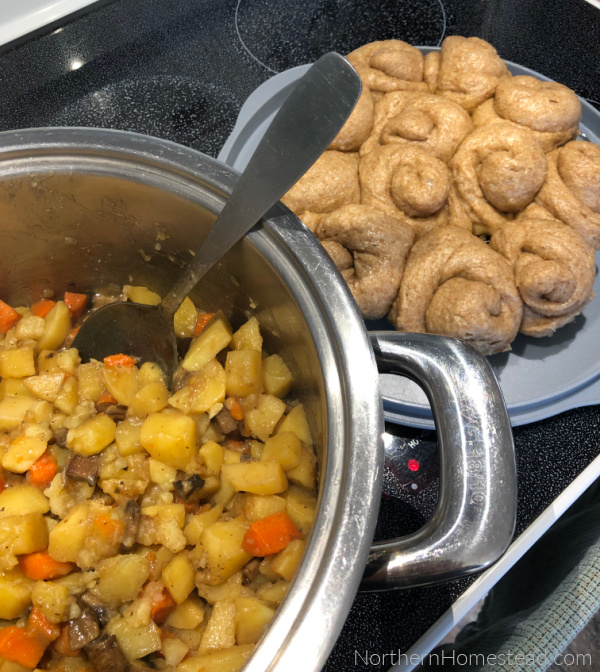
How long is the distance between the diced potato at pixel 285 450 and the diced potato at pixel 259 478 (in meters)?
0.02

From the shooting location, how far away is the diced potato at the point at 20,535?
1.03 metres

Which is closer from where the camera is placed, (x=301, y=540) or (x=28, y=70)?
(x=301, y=540)

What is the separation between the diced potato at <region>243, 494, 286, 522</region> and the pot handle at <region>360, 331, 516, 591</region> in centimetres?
27

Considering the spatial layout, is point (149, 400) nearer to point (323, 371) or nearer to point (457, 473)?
point (323, 371)

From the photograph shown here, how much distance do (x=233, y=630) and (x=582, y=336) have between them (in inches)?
52.5

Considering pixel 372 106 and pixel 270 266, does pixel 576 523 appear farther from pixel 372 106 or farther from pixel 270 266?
pixel 372 106

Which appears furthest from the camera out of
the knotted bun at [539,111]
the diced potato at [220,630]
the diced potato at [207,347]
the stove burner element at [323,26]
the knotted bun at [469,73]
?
the stove burner element at [323,26]

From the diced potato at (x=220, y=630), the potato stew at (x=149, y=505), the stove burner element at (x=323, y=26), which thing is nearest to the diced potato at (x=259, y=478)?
the potato stew at (x=149, y=505)

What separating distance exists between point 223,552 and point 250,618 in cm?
13

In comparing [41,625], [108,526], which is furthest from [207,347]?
[41,625]

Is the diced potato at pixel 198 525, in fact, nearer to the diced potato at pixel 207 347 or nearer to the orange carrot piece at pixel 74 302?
the diced potato at pixel 207 347

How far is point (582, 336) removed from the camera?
5.48 ft

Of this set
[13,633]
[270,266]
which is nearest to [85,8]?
[270,266]

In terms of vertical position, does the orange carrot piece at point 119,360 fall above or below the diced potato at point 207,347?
below
